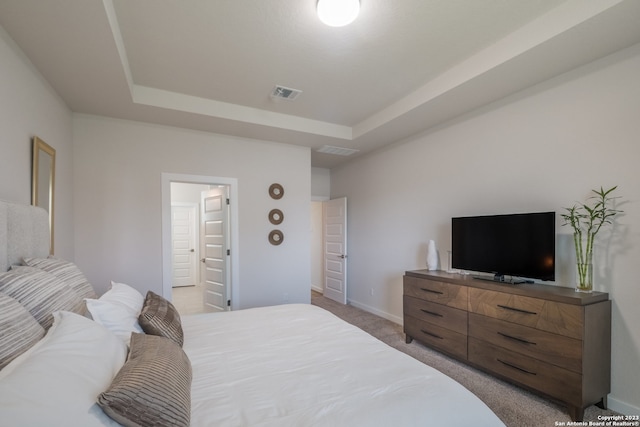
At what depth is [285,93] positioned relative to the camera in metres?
3.19

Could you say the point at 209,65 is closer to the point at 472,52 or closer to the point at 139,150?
the point at 139,150

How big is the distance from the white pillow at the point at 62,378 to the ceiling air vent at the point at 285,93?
8.51 ft

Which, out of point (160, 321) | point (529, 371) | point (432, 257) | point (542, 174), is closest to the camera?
point (160, 321)

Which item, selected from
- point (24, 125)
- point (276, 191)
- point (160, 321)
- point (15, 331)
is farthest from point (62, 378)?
point (276, 191)

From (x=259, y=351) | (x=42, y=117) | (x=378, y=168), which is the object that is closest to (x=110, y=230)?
(x=42, y=117)

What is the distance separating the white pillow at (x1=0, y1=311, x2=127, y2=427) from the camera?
0.72 metres

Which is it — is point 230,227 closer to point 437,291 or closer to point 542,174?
point 437,291

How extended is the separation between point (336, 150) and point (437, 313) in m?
2.75

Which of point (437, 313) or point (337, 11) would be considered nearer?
point (337, 11)

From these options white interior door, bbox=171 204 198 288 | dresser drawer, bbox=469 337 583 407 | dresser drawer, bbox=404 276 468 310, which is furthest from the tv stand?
white interior door, bbox=171 204 198 288

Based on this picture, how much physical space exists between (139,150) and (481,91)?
12.3ft

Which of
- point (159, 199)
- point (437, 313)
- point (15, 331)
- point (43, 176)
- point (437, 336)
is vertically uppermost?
point (43, 176)

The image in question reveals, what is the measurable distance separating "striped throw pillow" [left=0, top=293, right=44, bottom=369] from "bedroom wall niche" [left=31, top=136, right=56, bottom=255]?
1552 millimetres

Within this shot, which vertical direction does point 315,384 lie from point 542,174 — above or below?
below
